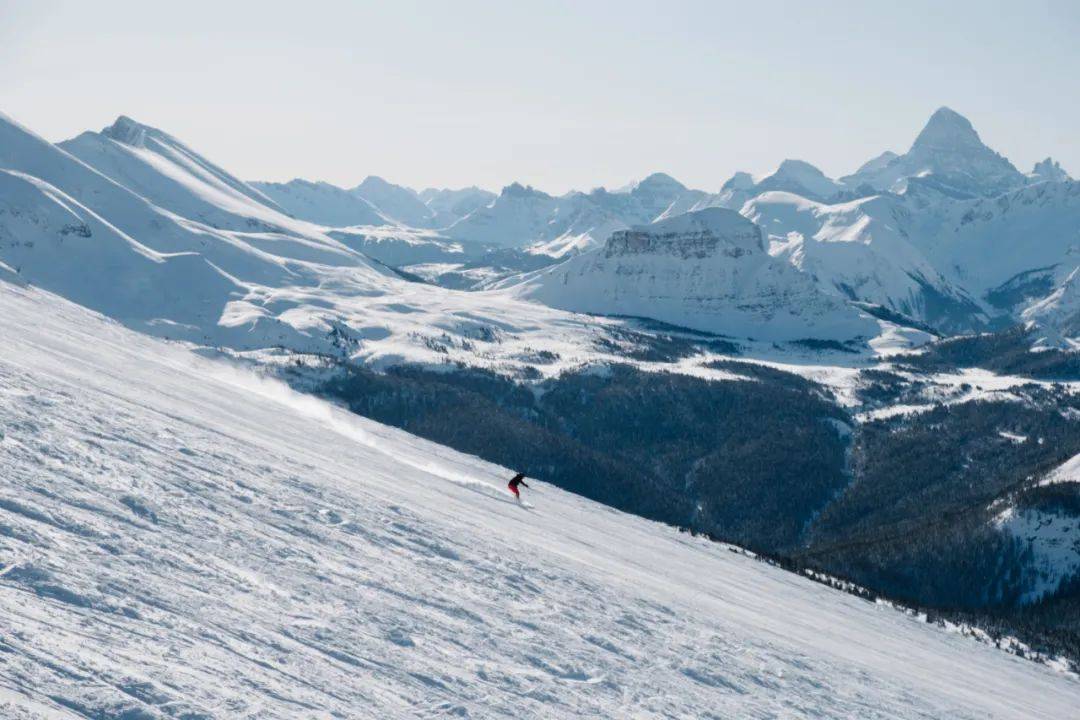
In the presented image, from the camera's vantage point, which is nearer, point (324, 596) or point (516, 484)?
point (324, 596)

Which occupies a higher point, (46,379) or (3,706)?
(46,379)

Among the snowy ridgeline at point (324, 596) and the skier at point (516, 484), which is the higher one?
the skier at point (516, 484)

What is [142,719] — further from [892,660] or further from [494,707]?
[892,660]

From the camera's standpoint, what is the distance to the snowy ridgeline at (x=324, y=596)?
18.3 m

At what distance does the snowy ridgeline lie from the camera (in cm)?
1831

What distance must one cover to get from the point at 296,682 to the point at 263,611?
9.75 feet

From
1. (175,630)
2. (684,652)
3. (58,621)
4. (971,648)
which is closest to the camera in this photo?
(58,621)

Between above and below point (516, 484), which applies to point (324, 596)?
below

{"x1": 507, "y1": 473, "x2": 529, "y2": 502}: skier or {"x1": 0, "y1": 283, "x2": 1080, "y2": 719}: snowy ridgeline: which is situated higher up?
{"x1": 507, "y1": 473, "x2": 529, "y2": 502}: skier

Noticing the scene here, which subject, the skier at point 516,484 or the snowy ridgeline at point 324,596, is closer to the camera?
the snowy ridgeline at point 324,596

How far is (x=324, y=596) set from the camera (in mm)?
23641

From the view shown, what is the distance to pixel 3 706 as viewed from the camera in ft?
49.0

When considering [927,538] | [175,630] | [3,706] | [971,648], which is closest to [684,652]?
[175,630]

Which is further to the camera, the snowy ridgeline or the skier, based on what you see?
the skier
